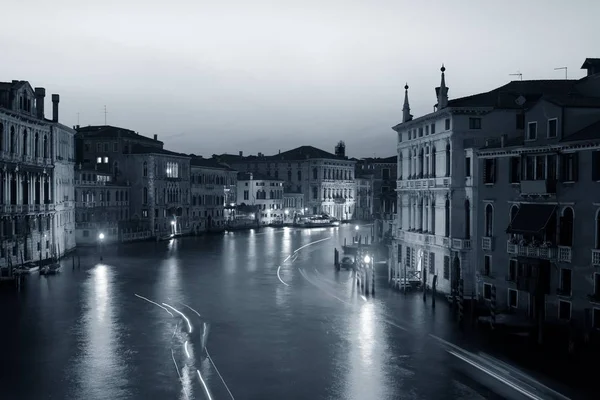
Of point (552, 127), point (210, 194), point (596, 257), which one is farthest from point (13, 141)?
point (210, 194)

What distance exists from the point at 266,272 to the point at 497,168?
21549 millimetres

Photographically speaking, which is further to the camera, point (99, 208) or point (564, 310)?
point (99, 208)

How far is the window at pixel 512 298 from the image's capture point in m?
30.5

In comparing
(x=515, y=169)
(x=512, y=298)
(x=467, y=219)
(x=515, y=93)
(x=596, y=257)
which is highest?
(x=515, y=93)

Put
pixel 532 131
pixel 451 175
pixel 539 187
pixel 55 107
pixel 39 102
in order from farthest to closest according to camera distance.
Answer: pixel 55 107
pixel 39 102
pixel 451 175
pixel 532 131
pixel 539 187

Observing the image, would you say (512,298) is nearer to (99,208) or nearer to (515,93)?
(515,93)

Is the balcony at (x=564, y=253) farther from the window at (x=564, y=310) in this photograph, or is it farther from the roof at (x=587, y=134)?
the roof at (x=587, y=134)

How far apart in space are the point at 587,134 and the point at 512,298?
8597 millimetres

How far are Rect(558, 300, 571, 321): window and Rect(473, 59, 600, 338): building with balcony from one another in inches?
1.6

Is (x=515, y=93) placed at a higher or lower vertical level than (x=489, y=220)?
higher

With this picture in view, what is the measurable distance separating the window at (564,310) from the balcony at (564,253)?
174 cm

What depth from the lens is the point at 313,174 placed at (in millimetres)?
126438

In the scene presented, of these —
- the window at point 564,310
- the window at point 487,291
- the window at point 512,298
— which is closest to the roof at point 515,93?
the window at point 487,291

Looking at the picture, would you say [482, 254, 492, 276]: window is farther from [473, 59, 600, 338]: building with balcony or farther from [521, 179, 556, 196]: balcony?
[521, 179, 556, 196]: balcony
